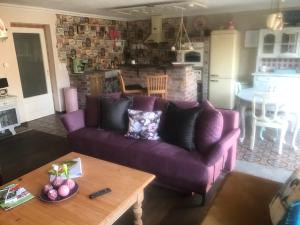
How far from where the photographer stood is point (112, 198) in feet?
5.90

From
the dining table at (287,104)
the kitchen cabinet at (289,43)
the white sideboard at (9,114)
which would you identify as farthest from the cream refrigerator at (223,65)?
the white sideboard at (9,114)

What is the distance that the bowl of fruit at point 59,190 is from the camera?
1777mm

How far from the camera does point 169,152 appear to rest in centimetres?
257

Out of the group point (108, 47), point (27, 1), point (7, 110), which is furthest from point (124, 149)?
point (108, 47)

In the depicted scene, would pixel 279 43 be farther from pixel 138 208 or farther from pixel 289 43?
pixel 138 208

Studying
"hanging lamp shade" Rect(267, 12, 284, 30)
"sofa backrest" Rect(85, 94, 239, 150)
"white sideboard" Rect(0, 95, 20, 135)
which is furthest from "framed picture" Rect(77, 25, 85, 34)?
"hanging lamp shade" Rect(267, 12, 284, 30)

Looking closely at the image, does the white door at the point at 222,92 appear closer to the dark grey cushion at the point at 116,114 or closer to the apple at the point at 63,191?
the dark grey cushion at the point at 116,114

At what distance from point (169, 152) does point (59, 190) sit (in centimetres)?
117

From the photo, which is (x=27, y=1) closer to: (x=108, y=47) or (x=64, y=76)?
(x=64, y=76)

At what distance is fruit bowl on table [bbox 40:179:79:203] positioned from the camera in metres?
1.77

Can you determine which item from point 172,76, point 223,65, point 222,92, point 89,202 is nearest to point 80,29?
point 172,76

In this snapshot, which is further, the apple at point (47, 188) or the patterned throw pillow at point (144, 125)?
the patterned throw pillow at point (144, 125)

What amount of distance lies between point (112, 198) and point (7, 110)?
11.3ft

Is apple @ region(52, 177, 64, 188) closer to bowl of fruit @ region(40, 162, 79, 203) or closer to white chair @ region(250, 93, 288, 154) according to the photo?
bowl of fruit @ region(40, 162, 79, 203)
